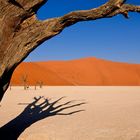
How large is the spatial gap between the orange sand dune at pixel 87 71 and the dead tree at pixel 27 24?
8316 centimetres

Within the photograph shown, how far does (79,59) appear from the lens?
14200 centimetres

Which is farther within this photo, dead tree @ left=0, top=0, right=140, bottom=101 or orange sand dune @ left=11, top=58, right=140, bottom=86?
Result: orange sand dune @ left=11, top=58, right=140, bottom=86

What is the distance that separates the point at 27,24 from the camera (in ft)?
26.2

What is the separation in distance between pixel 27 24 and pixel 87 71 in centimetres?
11673

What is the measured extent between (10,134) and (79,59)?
13044cm

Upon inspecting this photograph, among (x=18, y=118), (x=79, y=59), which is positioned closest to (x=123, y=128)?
(x=18, y=118)

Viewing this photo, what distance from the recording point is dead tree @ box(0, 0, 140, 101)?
7695mm

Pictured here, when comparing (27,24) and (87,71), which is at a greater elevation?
(27,24)

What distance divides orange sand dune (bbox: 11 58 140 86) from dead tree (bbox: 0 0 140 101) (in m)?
83.2

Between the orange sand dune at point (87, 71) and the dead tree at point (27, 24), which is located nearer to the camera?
the dead tree at point (27, 24)

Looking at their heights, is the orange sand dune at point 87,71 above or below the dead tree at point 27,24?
below

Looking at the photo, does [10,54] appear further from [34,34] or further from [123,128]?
[123,128]

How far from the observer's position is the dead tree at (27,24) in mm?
7695

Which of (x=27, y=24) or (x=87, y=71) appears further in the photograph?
(x=87, y=71)
